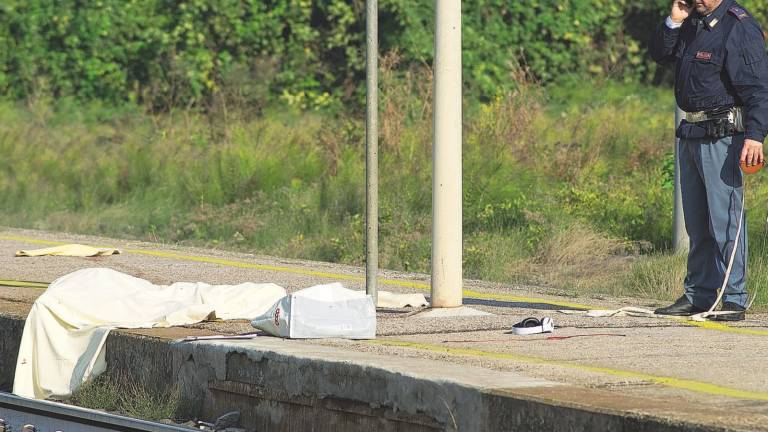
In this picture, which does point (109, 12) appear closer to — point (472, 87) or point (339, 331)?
point (472, 87)

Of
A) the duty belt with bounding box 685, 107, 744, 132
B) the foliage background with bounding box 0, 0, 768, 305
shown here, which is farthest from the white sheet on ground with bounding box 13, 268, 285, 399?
the foliage background with bounding box 0, 0, 768, 305

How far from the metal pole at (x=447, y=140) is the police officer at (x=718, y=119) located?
1308mm

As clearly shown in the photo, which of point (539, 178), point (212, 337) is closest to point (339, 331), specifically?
point (212, 337)

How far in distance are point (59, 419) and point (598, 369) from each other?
2662 millimetres

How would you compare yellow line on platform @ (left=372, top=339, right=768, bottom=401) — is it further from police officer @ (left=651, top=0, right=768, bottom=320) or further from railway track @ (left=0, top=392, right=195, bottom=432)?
police officer @ (left=651, top=0, right=768, bottom=320)

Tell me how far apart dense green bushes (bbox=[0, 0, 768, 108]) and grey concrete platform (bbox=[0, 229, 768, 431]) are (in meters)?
14.4

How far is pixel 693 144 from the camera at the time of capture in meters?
8.30

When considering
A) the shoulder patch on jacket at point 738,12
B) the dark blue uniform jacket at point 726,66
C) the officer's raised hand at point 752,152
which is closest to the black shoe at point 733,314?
the officer's raised hand at point 752,152

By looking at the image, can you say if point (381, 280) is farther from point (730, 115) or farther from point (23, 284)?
point (730, 115)

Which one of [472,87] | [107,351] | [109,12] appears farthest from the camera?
[109,12]

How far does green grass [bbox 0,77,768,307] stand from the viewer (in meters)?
12.6

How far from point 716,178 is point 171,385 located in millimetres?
3258

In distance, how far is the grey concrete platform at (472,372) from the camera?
5.40 meters

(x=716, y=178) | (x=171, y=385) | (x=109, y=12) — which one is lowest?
(x=171, y=385)
